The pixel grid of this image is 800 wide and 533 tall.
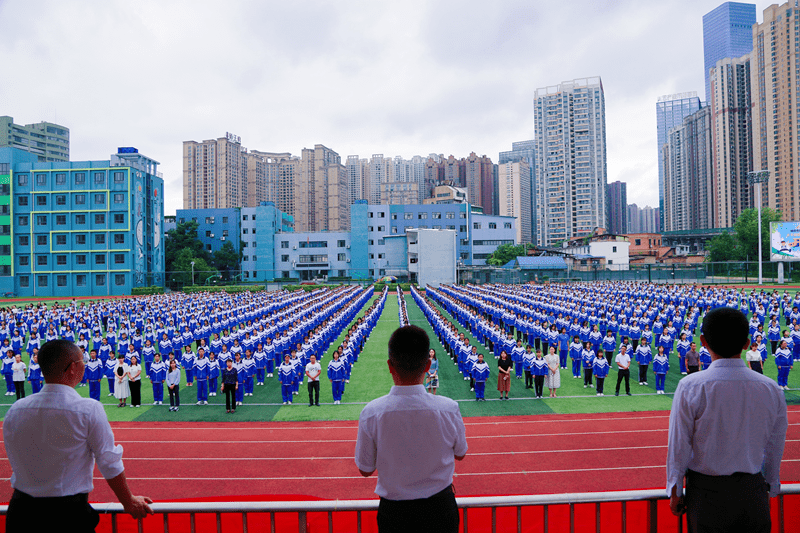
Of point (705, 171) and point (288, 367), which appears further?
point (705, 171)

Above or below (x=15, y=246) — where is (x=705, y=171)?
above

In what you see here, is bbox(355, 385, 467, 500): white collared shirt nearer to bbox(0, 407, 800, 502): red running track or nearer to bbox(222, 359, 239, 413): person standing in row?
bbox(0, 407, 800, 502): red running track

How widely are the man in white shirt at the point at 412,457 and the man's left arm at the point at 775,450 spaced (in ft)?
5.27

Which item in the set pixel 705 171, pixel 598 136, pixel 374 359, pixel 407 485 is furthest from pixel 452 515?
pixel 705 171

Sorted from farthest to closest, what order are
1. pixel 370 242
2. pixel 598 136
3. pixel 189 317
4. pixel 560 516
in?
pixel 598 136 < pixel 370 242 < pixel 189 317 < pixel 560 516

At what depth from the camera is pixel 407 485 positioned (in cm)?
218

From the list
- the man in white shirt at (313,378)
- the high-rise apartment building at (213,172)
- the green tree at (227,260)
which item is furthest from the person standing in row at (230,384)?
the high-rise apartment building at (213,172)

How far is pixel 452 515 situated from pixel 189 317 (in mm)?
22556

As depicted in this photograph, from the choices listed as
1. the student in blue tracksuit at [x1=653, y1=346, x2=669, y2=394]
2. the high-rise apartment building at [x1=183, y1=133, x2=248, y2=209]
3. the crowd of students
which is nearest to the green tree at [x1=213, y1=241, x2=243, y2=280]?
the crowd of students

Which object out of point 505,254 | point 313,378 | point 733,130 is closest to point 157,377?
point 313,378

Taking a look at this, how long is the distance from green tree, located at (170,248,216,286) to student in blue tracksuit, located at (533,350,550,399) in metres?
57.4

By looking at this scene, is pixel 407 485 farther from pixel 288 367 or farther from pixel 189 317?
pixel 189 317

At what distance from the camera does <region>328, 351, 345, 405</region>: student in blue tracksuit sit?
11828 millimetres

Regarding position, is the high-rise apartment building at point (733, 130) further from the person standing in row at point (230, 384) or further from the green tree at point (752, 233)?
the person standing in row at point (230, 384)
